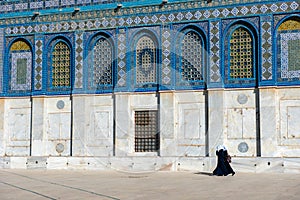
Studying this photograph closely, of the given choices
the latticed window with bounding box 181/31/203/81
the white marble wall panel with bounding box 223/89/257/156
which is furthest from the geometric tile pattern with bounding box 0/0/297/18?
the white marble wall panel with bounding box 223/89/257/156

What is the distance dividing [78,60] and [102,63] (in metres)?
0.93

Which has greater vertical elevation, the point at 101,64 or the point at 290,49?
the point at 290,49

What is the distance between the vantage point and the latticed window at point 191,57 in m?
17.1

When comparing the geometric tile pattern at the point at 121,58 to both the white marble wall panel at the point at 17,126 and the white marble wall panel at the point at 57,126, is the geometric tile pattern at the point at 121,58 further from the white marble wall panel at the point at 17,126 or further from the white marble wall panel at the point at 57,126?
the white marble wall panel at the point at 17,126

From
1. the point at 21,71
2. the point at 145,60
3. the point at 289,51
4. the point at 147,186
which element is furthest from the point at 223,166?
the point at 21,71

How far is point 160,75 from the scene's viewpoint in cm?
1728

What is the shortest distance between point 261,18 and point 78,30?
22.1ft

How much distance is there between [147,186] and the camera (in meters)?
12.0

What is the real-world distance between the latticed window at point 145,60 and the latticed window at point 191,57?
1.07m

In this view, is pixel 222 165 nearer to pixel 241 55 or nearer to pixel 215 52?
pixel 241 55

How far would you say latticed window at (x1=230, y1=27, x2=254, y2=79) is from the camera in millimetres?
16516

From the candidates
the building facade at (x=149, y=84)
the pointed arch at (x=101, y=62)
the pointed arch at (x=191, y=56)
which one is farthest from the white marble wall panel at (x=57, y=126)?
the pointed arch at (x=191, y=56)

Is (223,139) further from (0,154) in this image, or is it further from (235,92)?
(0,154)

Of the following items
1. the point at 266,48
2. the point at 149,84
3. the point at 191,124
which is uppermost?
the point at 266,48
